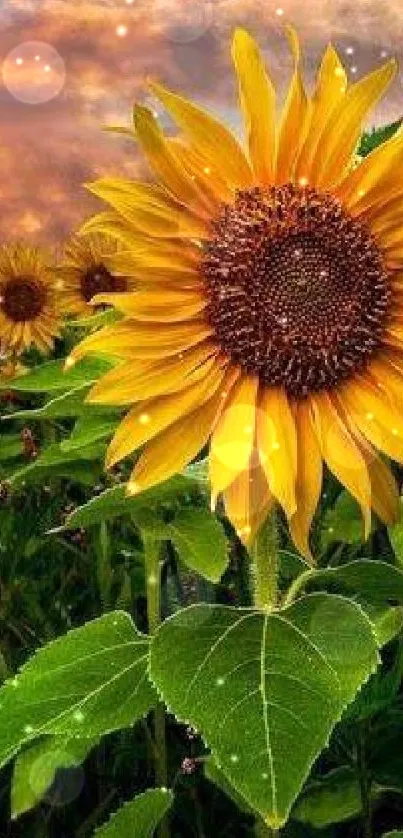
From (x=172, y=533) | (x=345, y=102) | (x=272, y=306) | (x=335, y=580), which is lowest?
(x=335, y=580)

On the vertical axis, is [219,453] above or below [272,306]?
below

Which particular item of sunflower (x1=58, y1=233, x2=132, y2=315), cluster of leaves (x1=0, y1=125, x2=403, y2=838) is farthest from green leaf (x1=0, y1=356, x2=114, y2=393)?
sunflower (x1=58, y1=233, x2=132, y2=315)

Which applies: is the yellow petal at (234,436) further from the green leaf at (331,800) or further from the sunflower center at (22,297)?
the sunflower center at (22,297)

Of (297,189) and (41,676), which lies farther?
(297,189)

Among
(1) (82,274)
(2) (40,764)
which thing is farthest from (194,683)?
(1) (82,274)

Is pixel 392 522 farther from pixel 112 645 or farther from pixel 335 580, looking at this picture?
pixel 112 645

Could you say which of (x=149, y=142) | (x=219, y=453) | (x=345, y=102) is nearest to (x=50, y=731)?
(x=219, y=453)
